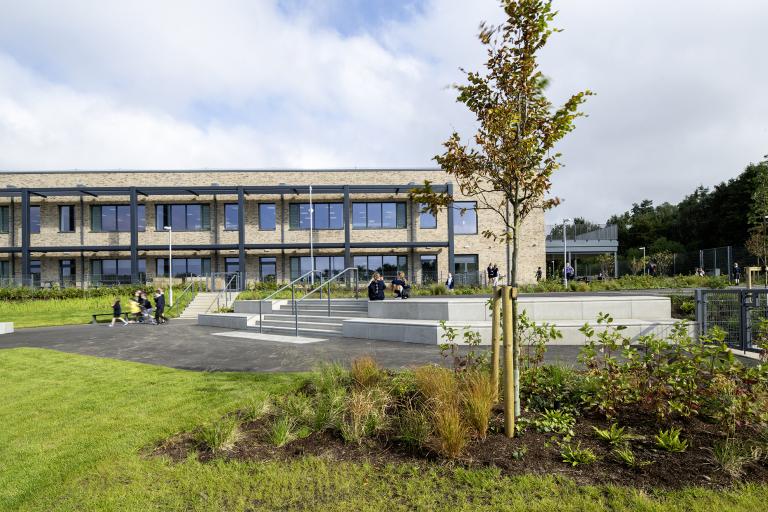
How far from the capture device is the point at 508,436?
12.6 feet

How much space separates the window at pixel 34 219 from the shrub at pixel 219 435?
116ft

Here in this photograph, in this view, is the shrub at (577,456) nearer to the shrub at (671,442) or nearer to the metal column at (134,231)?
the shrub at (671,442)

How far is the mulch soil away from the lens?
315 cm

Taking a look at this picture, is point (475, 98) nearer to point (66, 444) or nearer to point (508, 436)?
point (508, 436)

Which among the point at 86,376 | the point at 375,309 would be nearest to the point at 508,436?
the point at 86,376

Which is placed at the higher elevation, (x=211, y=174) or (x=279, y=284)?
(x=211, y=174)

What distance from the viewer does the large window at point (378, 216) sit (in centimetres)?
3145

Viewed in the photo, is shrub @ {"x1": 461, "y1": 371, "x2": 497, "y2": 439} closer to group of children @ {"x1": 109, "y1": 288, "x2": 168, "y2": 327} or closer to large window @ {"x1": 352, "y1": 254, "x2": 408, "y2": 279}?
group of children @ {"x1": 109, "y1": 288, "x2": 168, "y2": 327}

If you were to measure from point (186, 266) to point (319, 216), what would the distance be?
10172 millimetres

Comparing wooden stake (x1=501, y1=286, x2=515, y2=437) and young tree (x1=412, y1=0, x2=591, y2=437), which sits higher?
young tree (x1=412, y1=0, x2=591, y2=437)

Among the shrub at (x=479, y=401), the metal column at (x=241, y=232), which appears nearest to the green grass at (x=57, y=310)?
the metal column at (x=241, y=232)

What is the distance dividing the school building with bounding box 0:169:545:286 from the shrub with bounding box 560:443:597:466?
26938 millimetres

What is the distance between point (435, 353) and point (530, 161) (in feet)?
16.8

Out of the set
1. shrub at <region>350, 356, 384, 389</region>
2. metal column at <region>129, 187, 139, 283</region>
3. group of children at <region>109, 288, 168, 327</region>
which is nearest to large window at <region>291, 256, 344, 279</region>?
metal column at <region>129, 187, 139, 283</region>
